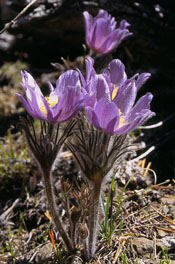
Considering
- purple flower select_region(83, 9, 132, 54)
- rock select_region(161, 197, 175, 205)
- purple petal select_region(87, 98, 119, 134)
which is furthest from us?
purple flower select_region(83, 9, 132, 54)

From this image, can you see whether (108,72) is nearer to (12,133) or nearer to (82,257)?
(82,257)

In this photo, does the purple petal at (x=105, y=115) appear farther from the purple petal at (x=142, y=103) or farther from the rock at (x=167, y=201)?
the rock at (x=167, y=201)

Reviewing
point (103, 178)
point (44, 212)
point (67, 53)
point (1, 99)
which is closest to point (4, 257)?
point (44, 212)

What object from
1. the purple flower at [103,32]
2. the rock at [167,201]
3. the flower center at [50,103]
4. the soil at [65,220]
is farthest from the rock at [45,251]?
the purple flower at [103,32]

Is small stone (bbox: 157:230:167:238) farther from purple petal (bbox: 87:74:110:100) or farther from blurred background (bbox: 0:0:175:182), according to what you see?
purple petal (bbox: 87:74:110:100)

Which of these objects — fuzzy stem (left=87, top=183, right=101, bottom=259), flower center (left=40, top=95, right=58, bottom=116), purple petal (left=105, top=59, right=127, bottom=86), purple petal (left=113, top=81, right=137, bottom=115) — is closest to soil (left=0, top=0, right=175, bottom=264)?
fuzzy stem (left=87, top=183, right=101, bottom=259)

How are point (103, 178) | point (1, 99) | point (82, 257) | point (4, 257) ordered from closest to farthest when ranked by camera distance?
point (103, 178)
point (82, 257)
point (4, 257)
point (1, 99)

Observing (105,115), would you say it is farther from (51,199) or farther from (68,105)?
(51,199)
